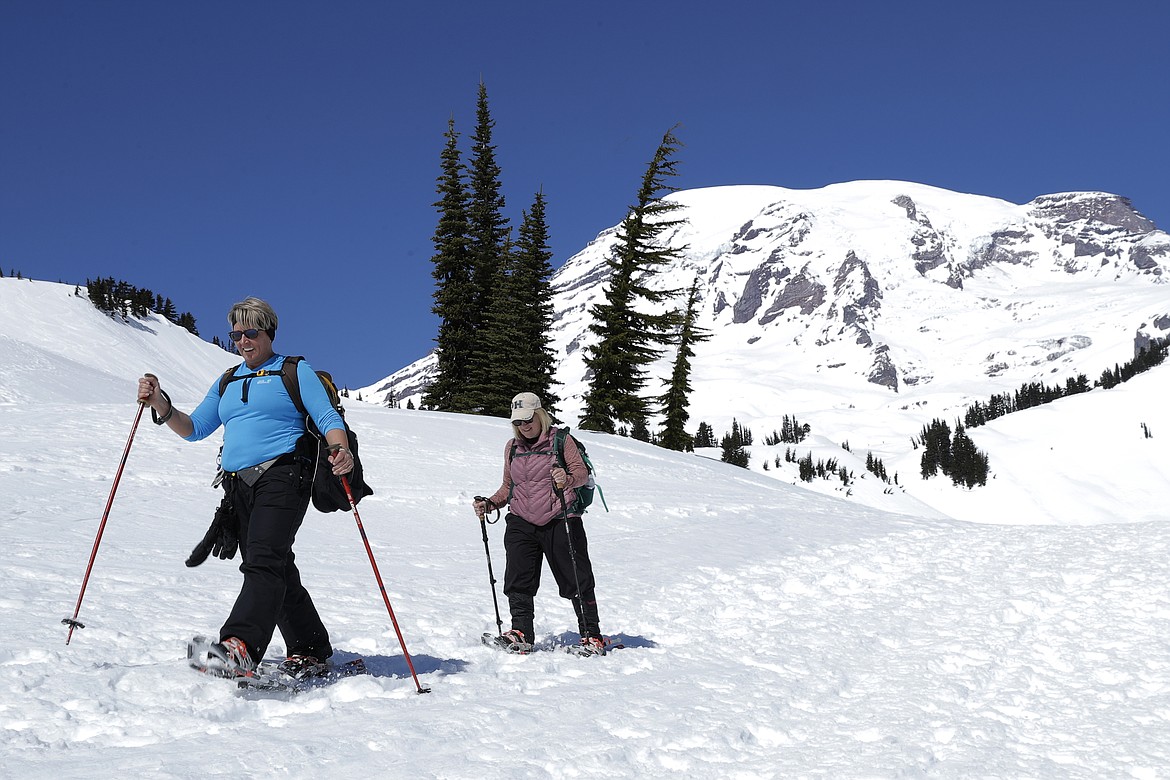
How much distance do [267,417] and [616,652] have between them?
3698 mm

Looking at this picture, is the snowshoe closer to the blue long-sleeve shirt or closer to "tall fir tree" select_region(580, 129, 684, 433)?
the blue long-sleeve shirt

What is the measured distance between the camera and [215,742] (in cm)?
428

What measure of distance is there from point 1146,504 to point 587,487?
13857 centimetres

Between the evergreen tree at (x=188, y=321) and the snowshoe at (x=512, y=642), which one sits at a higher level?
the evergreen tree at (x=188, y=321)

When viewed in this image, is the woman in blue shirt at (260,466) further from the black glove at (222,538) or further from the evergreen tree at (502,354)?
the evergreen tree at (502,354)

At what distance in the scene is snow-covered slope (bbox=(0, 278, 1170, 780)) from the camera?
4535mm

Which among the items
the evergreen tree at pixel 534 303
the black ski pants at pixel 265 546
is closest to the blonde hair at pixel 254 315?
the black ski pants at pixel 265 546

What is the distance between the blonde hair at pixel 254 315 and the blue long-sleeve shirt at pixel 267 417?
26cm

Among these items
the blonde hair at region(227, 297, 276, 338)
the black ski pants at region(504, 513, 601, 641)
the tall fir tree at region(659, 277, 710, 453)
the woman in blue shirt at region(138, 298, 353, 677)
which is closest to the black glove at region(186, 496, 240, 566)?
the woman in blue shirt at region(138, 298, 353, 677)

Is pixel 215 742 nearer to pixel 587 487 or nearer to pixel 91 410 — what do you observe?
pixel 587 487

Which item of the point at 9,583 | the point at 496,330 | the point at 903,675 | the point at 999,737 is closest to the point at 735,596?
the point at 903,675

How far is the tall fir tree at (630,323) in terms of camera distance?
121 ft

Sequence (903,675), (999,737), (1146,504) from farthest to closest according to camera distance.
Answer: (1146,504) → (903,675) → (999,737)

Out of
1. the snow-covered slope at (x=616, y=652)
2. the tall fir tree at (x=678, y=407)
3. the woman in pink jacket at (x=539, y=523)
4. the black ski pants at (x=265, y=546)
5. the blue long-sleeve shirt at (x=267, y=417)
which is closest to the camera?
the snow-covered slope at (x=616, y=652)
